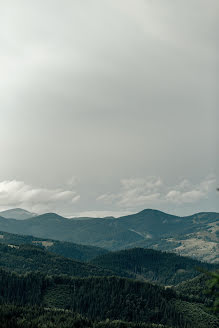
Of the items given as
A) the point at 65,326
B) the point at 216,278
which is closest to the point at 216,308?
the point at 216,278

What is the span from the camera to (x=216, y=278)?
3303 cm

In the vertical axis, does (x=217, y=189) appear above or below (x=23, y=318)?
above

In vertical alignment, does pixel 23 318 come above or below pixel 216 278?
below

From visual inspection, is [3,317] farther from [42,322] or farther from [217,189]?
[217,189]

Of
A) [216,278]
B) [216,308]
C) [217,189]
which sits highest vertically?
[217,189]

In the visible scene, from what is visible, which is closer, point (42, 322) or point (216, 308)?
point (216, 308)

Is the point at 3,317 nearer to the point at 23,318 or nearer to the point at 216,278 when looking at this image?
the point at 23,318

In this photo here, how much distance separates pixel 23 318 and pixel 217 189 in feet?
644

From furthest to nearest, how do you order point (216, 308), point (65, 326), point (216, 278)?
1. point (65, 326)
2. point (216, 308)
3. point (216, 278)

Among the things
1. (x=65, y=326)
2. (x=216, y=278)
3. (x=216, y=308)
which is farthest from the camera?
(x=65, y=326)

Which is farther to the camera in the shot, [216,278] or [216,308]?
[216,308]

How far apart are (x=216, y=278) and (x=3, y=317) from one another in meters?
196

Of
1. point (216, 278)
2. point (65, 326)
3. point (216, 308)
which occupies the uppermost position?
point (216, 278)

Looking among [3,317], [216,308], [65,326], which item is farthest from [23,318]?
[216,308]
